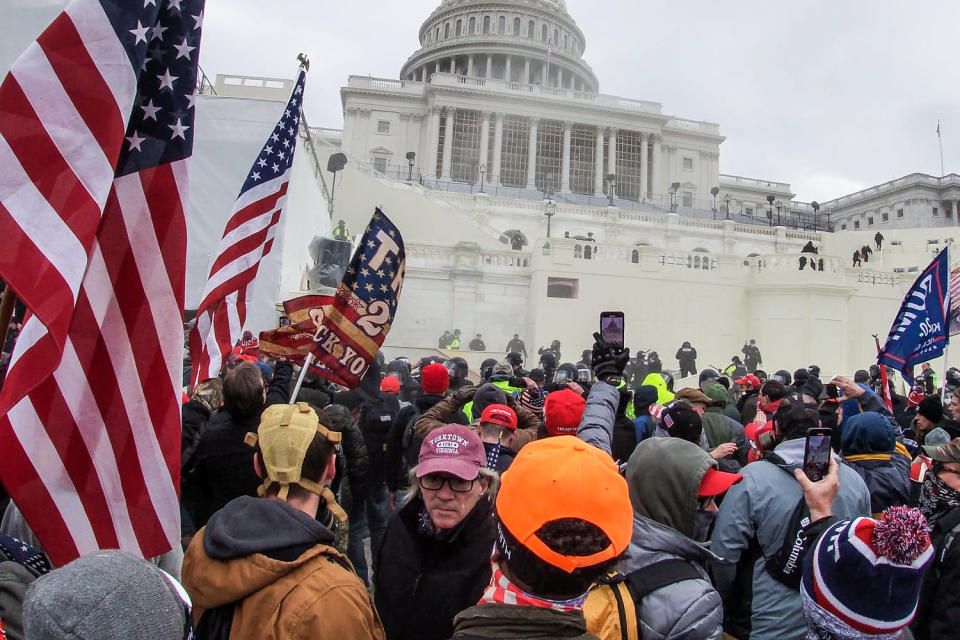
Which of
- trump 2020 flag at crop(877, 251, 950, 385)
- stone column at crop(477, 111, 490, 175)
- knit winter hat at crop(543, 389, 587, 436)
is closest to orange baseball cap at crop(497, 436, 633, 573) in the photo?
knit winter hat at crop(543, 389, 587, 436)

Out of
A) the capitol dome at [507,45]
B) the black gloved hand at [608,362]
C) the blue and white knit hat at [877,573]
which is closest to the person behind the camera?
the blue and white knit hat at [877,573]

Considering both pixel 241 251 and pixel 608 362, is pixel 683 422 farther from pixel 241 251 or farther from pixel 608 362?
pixel 241 251

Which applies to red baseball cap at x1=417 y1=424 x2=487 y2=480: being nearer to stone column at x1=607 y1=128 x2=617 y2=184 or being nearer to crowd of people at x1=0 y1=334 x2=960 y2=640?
crowd of people at x1=0 y1=334 x2=960 y2=640

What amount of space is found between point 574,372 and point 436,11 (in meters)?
86.3

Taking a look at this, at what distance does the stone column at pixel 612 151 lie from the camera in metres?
59.9

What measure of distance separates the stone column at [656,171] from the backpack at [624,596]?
6326cm

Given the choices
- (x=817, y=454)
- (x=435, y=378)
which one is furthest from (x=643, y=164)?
(x=817, y=454)

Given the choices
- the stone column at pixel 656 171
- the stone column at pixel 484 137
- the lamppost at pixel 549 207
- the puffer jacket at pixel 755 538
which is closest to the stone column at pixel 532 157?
the stone column at pixel 484 137

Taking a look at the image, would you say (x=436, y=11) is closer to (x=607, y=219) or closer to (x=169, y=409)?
(x=607, y=219)

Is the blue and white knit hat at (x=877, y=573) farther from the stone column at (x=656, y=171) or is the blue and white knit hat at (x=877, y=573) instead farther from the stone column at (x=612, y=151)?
the stone column at (x=656, y=171)

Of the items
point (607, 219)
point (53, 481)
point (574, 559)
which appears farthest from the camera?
point (607, 219)

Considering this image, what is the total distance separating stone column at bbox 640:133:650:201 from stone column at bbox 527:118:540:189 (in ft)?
33.8

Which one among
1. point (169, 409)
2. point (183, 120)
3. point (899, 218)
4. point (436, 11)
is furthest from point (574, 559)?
point (436, 11)

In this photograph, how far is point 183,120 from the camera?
279 centimetres
